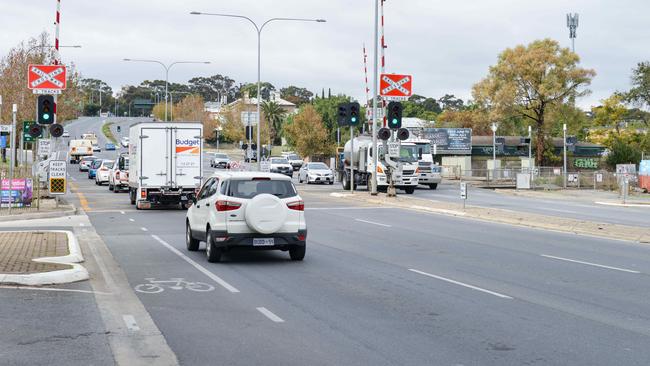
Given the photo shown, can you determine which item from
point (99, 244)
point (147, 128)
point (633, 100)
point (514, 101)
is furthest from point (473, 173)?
point (99, 244)

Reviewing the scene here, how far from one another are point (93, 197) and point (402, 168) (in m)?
16.5

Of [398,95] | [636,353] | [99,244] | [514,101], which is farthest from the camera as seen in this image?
[514,101]

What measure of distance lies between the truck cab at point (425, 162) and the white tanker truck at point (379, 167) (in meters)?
0.82

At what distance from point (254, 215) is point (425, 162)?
119 ft

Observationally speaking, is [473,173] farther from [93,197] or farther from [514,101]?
[93,197]

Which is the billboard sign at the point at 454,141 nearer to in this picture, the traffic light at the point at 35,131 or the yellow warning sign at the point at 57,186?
the traffic light at the point at 35,131

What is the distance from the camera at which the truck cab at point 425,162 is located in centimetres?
4916

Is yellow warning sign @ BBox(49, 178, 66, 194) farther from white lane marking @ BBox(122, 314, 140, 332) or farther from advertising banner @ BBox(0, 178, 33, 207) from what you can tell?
white lane marking @ BBox(122, 314, 140, 332)

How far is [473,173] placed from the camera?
7362cm

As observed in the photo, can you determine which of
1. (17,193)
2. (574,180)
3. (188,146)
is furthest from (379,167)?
(17,193)

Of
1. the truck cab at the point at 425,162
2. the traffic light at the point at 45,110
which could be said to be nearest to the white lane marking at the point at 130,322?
the traffic light at the point at 45,110

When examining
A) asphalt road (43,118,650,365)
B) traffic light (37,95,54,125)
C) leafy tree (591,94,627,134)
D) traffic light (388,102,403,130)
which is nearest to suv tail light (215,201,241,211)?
asphalt road (43,118,650,365)

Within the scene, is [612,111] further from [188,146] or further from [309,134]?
[188,146]

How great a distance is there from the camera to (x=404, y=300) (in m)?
11.5
